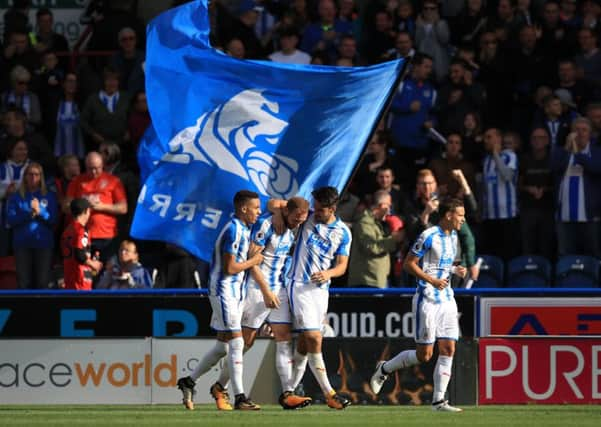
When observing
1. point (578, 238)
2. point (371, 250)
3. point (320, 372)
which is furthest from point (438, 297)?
point (578, 238)

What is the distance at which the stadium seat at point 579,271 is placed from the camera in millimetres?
16688

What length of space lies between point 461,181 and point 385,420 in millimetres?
4912

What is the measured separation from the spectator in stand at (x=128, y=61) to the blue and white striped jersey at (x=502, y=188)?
15.6 ft

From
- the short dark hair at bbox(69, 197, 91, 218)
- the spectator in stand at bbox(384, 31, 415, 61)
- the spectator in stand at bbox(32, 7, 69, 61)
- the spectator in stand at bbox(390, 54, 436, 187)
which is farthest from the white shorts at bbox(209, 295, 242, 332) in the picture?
the spectator in stand at bbox(32, 7, 69, 61)

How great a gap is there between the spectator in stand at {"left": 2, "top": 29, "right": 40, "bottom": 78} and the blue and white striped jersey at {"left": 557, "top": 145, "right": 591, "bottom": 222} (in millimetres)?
7226

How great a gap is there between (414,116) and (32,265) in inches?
193

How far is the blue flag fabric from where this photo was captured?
1476 centimetres

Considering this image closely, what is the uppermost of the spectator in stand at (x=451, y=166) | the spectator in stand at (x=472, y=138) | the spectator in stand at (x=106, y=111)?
the spectator in stand at (x=106, y=111)

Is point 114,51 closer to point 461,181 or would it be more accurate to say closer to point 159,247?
point 159,247

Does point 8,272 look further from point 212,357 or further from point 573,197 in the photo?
point 573,197

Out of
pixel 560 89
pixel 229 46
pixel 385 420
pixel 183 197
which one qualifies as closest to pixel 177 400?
pixel 183 197

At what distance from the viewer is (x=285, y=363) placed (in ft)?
42.9

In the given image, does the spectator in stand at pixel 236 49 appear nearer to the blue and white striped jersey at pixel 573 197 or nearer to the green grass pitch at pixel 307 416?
the blue and white striped jersey at pixel 573 197

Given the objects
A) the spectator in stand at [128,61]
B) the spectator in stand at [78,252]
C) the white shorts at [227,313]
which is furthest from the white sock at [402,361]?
the spectator in stand at [128,61]
